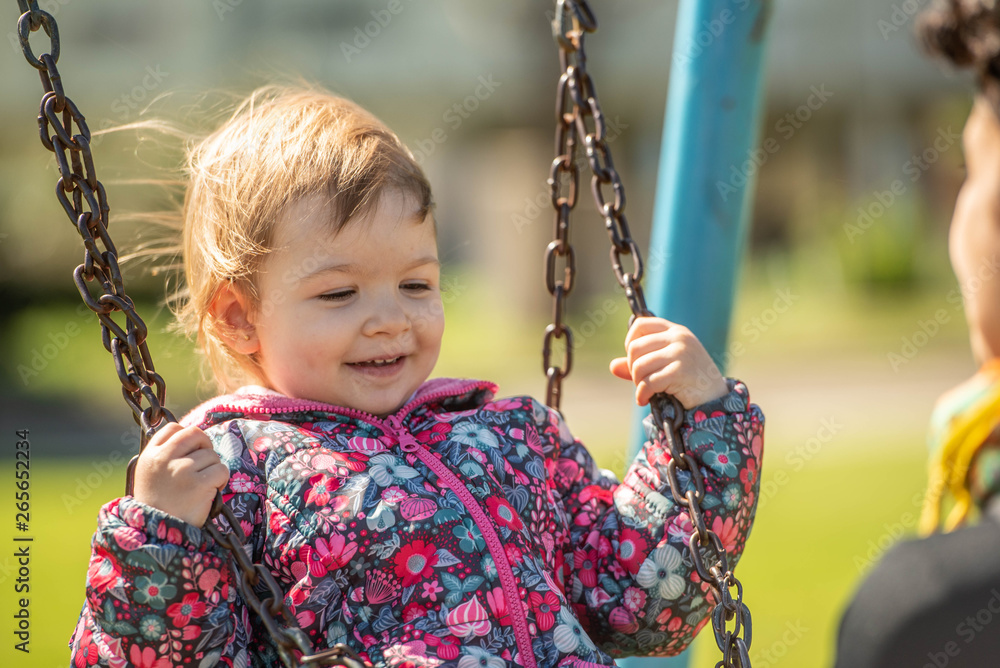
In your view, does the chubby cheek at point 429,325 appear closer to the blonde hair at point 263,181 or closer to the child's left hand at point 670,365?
the blonde hair at point 263,181

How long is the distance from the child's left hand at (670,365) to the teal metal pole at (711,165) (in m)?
0.41

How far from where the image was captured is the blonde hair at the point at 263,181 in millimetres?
1657

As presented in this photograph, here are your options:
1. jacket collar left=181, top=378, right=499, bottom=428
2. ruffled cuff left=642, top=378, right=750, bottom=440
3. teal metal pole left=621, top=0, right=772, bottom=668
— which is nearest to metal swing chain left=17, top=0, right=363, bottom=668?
jacket collar left=181, top=378, right=499, bottom=428

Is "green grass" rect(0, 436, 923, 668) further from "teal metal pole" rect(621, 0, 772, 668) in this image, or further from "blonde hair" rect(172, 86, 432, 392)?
"blonde hair" rect(172, 86, 432, 392)

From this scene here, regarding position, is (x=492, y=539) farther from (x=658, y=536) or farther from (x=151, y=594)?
(x=151, y=594)

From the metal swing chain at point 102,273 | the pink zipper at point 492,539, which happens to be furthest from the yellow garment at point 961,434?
the metal swing chain at point 102,273

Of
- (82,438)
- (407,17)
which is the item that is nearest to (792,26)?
(407,17)

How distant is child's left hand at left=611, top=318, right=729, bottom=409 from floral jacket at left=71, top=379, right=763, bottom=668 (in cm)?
4

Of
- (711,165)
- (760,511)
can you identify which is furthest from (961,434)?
(760,511)

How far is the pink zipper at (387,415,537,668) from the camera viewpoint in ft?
5.06

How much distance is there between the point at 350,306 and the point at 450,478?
315mm

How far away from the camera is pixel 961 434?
1715 millimetres

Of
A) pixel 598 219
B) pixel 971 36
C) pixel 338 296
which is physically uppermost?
pixel 598 219

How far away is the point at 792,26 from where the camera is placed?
16766 millimetres
